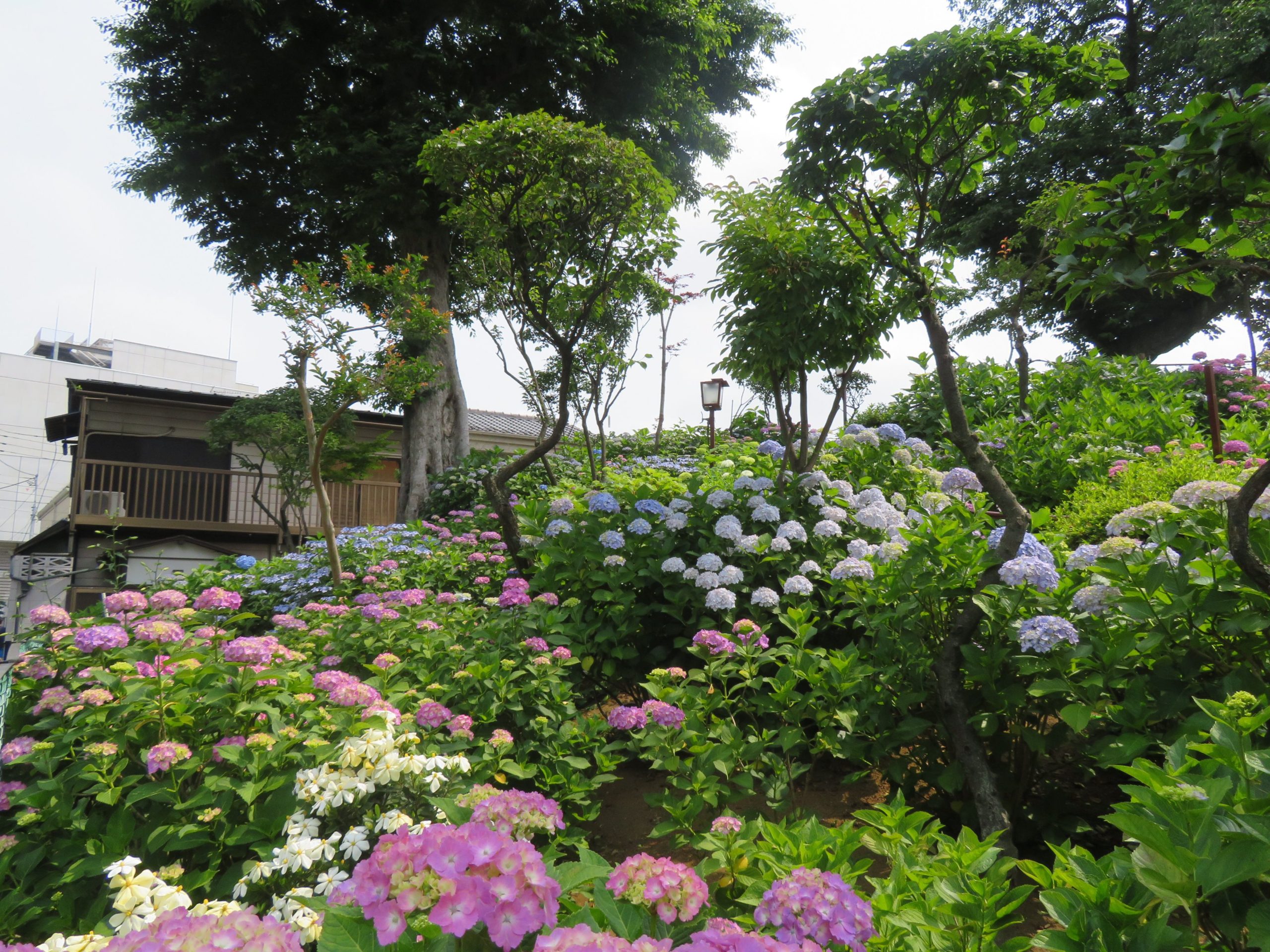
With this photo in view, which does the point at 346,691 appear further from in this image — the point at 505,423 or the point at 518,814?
the point at 505,423

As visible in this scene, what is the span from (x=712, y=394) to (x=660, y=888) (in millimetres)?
9660

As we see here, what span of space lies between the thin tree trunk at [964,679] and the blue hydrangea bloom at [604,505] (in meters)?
1.88

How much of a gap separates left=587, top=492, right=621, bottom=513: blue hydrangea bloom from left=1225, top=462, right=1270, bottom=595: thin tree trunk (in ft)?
8.71

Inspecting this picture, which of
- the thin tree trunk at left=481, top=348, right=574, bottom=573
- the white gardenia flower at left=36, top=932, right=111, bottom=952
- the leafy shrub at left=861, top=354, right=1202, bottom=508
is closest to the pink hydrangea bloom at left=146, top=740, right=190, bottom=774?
the white gardenia flower at left=36, top=932, right=111, bottom=952

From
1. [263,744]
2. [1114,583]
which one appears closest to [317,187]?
[263,744]

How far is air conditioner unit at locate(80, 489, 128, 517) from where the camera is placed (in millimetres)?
11234

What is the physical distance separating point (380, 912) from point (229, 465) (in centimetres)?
1555

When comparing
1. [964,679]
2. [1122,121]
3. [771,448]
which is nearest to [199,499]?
[771,448]

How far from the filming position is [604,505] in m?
3.88

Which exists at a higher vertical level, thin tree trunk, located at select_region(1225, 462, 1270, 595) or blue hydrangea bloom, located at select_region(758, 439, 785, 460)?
blue hydrangea bloom, located at select_region(758, 439, 785, 460)

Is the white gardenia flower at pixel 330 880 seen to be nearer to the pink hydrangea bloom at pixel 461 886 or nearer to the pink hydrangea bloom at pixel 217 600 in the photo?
the pink hydrangea bloom at pixel 461 886

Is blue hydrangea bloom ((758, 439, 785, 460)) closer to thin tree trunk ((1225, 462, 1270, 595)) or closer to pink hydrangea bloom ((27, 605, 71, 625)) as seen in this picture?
thin tree trunk ((1225, 462, 1270, 595))

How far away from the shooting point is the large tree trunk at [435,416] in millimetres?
9945

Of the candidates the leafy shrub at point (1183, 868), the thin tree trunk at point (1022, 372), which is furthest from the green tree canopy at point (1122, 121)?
the leafy shrub at point (1183, 868)
